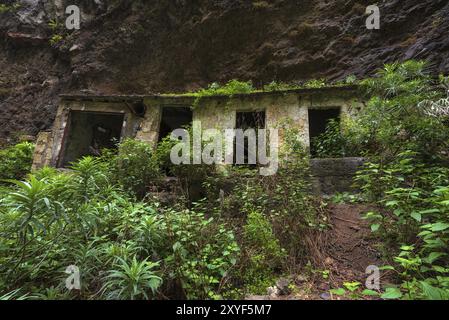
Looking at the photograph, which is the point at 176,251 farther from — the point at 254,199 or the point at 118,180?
the point at 118,180

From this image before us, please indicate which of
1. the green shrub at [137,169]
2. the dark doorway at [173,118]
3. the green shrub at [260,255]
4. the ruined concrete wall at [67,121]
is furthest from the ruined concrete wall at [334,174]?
the ruined concrete wall at [67,121]

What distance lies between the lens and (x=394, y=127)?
608 cm

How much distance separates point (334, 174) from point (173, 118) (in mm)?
7037

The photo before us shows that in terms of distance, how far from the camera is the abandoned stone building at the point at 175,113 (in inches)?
341

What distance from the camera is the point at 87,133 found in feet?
38.1

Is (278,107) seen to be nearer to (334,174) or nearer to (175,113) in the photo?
(334,174)

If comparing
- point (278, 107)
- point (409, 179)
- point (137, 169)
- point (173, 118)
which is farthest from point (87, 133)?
point (409, 179)

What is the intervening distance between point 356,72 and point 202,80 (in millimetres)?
6435

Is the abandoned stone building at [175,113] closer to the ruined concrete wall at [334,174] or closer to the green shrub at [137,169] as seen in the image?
the green shrub at [137,169]

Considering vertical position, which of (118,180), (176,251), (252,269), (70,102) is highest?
(70,102)

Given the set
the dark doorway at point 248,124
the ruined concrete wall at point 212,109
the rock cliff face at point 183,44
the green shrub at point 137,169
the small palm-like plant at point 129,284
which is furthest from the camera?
the rock cliff face at point 183,44

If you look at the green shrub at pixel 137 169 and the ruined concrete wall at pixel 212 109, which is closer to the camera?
the green shrub at pixel 137 169

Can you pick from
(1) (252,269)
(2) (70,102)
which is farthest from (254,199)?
(2) (70,102)

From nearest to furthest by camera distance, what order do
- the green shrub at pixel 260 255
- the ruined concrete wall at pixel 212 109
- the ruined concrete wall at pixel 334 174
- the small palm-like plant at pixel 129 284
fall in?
the small palm-like plant at pixel 129 284 < the green shrub at pixel 260 255 < the ruined concrete wall at pixel 334 174 < the ruined concrete wall at pixel 212 109
